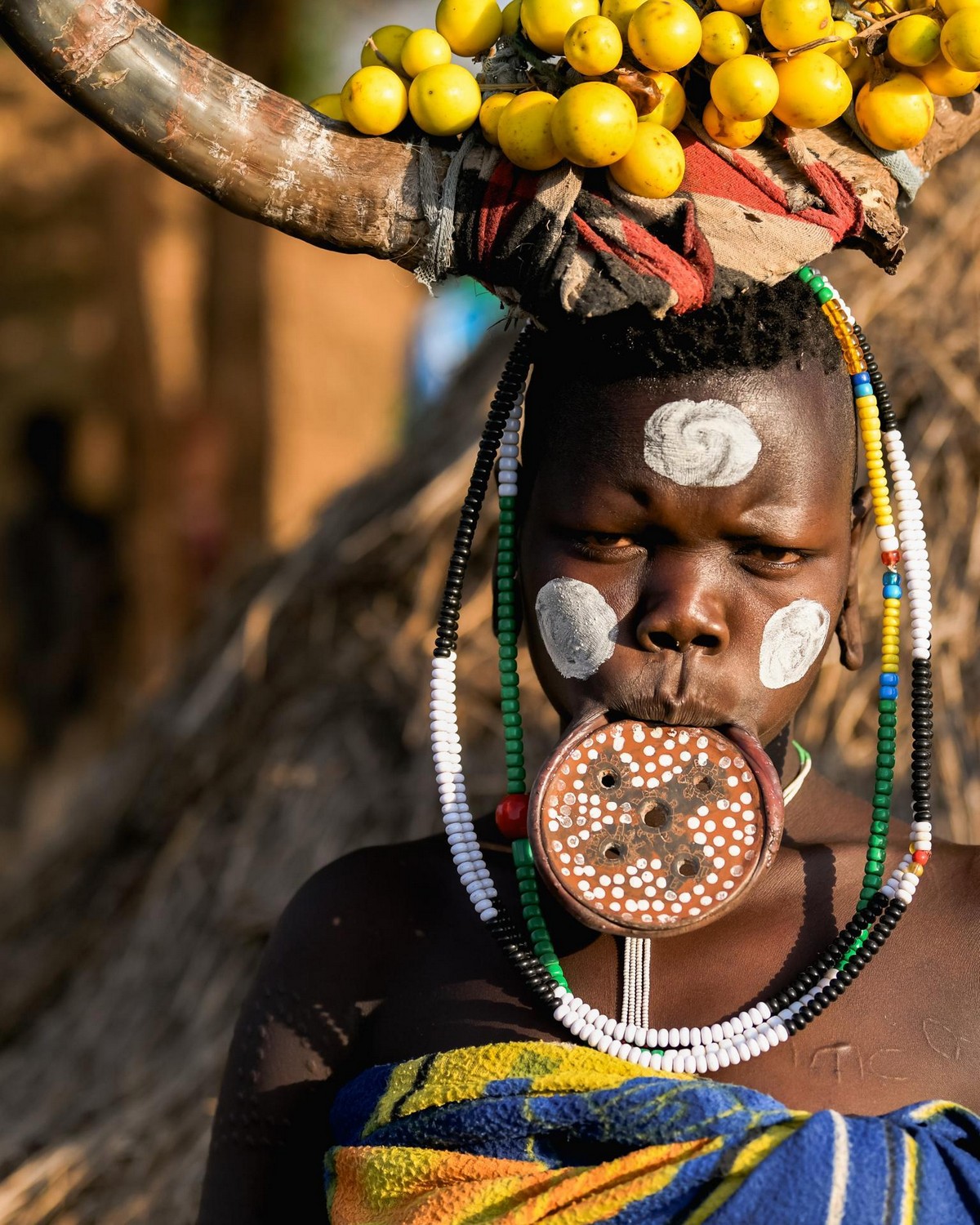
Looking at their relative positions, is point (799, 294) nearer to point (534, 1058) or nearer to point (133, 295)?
point (534, 1058)

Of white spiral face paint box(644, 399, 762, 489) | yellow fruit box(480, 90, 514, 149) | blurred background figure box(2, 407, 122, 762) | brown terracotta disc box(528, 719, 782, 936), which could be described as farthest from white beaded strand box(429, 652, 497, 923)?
blurred background figure box(2, 407, 122, 762)

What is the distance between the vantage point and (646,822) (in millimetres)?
1664

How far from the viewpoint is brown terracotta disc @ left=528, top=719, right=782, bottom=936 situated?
162cm

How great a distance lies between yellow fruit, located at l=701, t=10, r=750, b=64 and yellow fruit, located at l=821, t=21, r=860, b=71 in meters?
0.10

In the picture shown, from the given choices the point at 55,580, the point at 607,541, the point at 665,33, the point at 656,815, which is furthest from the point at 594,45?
the point at 55,580

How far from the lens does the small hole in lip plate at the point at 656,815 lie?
165 centimetres

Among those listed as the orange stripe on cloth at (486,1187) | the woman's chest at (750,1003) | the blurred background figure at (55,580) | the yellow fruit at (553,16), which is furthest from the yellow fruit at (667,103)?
the blurred background figure at (55,580)

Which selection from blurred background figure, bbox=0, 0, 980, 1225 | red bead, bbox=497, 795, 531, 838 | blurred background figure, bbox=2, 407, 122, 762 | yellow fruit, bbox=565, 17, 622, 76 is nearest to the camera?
yellow fruit, bbox=565, 17, 622, 76

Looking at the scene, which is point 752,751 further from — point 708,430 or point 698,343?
point 698,343

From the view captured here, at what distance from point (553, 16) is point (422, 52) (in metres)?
0.16

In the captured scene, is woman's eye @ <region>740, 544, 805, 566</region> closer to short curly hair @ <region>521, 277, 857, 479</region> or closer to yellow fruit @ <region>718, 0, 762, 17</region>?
short curly hair @ <region>521, 277, 857, 479</region>

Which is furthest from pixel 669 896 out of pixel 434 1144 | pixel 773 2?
pixel 773 2

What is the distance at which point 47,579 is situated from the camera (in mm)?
7469

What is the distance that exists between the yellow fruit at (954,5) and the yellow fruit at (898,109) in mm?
77
